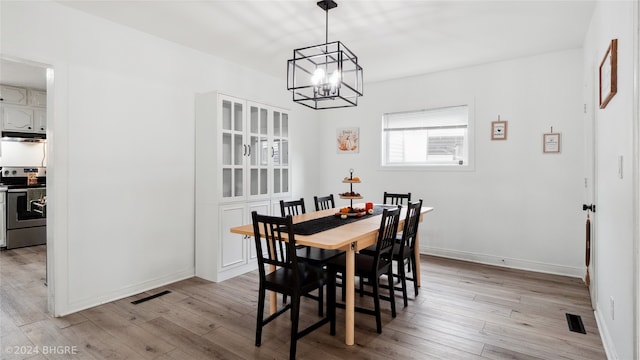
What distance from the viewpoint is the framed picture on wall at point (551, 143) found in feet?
12.6

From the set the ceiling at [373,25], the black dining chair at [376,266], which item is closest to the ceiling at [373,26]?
the ceiling at [373,25]

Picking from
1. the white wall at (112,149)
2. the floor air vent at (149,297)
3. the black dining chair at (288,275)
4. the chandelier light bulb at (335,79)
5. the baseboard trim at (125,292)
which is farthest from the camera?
the floor air vent at (149,297)

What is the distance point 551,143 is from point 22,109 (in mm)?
7455

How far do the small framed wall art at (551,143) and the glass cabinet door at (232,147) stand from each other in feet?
11.5

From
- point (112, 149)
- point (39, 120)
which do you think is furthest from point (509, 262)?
point (39, 120)

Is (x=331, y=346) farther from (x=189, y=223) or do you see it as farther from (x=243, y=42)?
(x=243, y=42)

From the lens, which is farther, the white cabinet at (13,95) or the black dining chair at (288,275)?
the white cabinet at (13,95)

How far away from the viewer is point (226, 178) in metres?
3.80

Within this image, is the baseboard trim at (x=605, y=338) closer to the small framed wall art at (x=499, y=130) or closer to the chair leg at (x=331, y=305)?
the chair leg at (x=331, y=305)

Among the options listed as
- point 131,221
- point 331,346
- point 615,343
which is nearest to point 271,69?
point 131,221

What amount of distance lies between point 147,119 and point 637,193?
3745 millimetres

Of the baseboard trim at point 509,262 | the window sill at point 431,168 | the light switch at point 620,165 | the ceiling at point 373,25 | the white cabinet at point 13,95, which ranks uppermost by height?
the ceiling at point 373,25

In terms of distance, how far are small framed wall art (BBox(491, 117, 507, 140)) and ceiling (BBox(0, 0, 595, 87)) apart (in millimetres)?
779

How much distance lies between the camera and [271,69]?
4.57m
